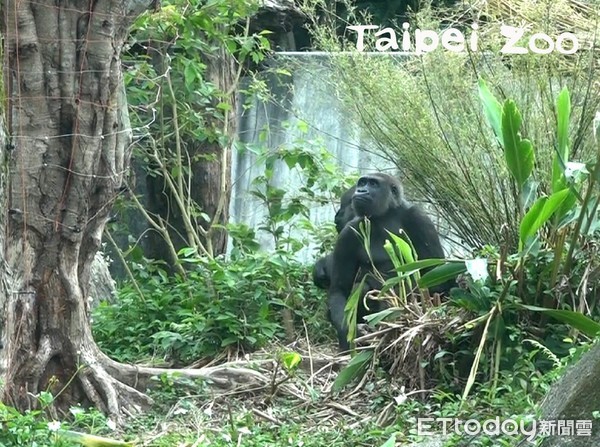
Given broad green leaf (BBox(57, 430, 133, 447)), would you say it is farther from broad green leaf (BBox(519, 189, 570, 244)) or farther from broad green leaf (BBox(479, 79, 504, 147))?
broad green leaf (BBox(479, 79, 504, 147))

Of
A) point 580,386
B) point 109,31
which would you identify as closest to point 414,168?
point 109,31

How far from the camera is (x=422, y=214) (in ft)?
20.8

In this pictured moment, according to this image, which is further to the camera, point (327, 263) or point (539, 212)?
point (327, 263)

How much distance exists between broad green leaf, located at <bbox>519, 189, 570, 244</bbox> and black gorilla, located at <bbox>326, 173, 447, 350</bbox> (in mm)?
1314

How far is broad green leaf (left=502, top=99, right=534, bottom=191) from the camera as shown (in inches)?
192

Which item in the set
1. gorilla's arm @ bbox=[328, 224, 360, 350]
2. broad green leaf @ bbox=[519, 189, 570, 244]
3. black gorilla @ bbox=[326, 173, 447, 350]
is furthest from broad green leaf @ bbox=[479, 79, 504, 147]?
gorilla's arm @ bbox=[328, 224, 360, 350]

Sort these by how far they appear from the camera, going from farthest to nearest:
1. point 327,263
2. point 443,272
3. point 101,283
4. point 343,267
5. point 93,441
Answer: point 101,283 → point 327,263 → point 343,267 → point 443,272 → point 93,441

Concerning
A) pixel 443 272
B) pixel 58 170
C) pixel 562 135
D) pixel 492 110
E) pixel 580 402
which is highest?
pixel 492 110

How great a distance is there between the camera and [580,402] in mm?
3262

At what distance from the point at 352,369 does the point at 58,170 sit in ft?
4.97

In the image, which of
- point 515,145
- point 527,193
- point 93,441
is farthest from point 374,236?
point 93,441

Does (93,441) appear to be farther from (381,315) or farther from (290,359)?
(381,315)

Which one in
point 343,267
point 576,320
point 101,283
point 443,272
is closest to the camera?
point 576,320

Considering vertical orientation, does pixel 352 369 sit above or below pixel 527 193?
below
